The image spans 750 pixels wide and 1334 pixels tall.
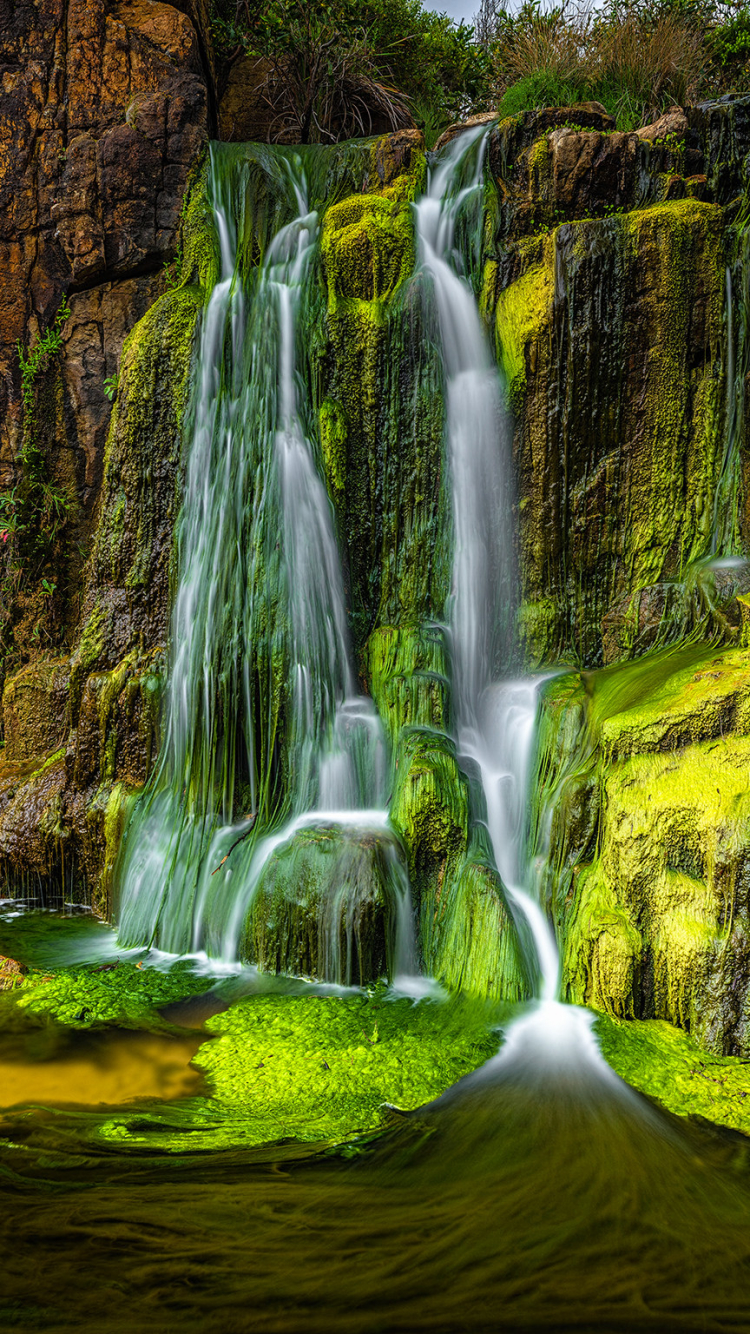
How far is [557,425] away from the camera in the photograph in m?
6.17

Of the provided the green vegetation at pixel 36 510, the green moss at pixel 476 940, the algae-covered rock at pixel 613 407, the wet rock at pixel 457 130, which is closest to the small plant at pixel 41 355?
the green vegetation at pixel 36 510

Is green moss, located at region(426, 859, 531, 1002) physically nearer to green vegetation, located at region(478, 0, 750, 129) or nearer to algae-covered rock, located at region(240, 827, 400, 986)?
algae-covered rock, located at region(240, 827, 400, 986)

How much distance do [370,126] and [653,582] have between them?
646 centimetres

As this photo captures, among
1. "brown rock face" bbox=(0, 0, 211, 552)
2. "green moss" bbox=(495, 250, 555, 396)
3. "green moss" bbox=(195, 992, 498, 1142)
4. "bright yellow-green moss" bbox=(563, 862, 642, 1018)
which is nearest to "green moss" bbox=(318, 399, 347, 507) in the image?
"green moss" bbox=(495, 250, 555, 396)

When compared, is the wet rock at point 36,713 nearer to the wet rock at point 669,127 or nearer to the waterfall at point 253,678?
the waterfall at point 253,678

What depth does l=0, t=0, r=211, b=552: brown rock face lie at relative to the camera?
7.71m

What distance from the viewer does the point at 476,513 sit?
249 inches

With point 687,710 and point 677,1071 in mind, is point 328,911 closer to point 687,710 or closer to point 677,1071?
point 677,1071

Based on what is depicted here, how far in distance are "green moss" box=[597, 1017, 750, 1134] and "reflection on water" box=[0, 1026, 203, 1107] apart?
5.59ft

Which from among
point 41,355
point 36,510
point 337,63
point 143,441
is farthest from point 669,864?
point 337,63

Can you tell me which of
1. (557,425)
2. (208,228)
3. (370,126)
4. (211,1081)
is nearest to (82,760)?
(211,1081)

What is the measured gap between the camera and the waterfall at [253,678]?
16.3ft

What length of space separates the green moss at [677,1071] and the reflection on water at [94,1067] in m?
1.70

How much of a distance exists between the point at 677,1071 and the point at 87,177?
27.6ft
